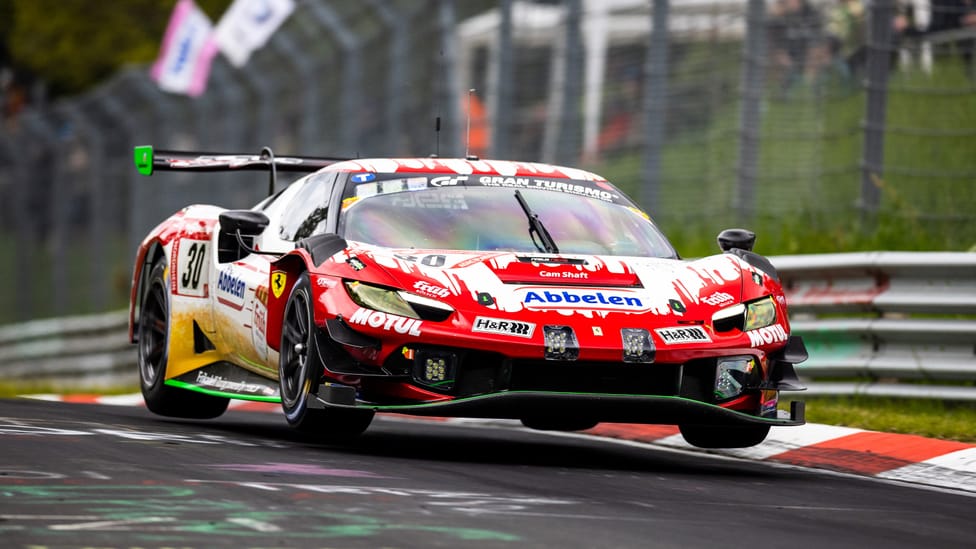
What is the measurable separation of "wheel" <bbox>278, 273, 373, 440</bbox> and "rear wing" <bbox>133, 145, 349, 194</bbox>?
2.61m

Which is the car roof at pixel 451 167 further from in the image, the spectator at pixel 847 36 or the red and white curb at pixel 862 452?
the spectator at pixel 847 36

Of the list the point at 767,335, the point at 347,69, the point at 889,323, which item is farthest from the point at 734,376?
the point at 347,69

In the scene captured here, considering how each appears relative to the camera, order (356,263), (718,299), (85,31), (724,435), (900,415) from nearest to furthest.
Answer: (356,263) < (718,299) < (724,435) < (900,415) < (85,31)

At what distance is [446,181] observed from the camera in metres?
8.80

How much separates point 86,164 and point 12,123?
13.9 ft

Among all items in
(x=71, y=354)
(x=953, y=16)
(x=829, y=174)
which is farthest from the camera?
(x=71, y=354)

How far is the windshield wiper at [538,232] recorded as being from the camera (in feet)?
27.5

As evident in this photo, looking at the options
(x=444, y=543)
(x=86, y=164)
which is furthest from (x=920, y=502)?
(x=86, y=164)

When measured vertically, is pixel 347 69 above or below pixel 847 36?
above

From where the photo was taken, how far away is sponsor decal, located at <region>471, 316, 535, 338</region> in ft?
24.1

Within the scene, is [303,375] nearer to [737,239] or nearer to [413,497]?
[413,497]

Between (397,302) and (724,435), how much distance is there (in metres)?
2.13

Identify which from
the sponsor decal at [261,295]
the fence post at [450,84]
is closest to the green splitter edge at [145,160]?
the sponsor decal at [261,295]

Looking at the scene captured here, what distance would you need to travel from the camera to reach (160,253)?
34.9 ft
